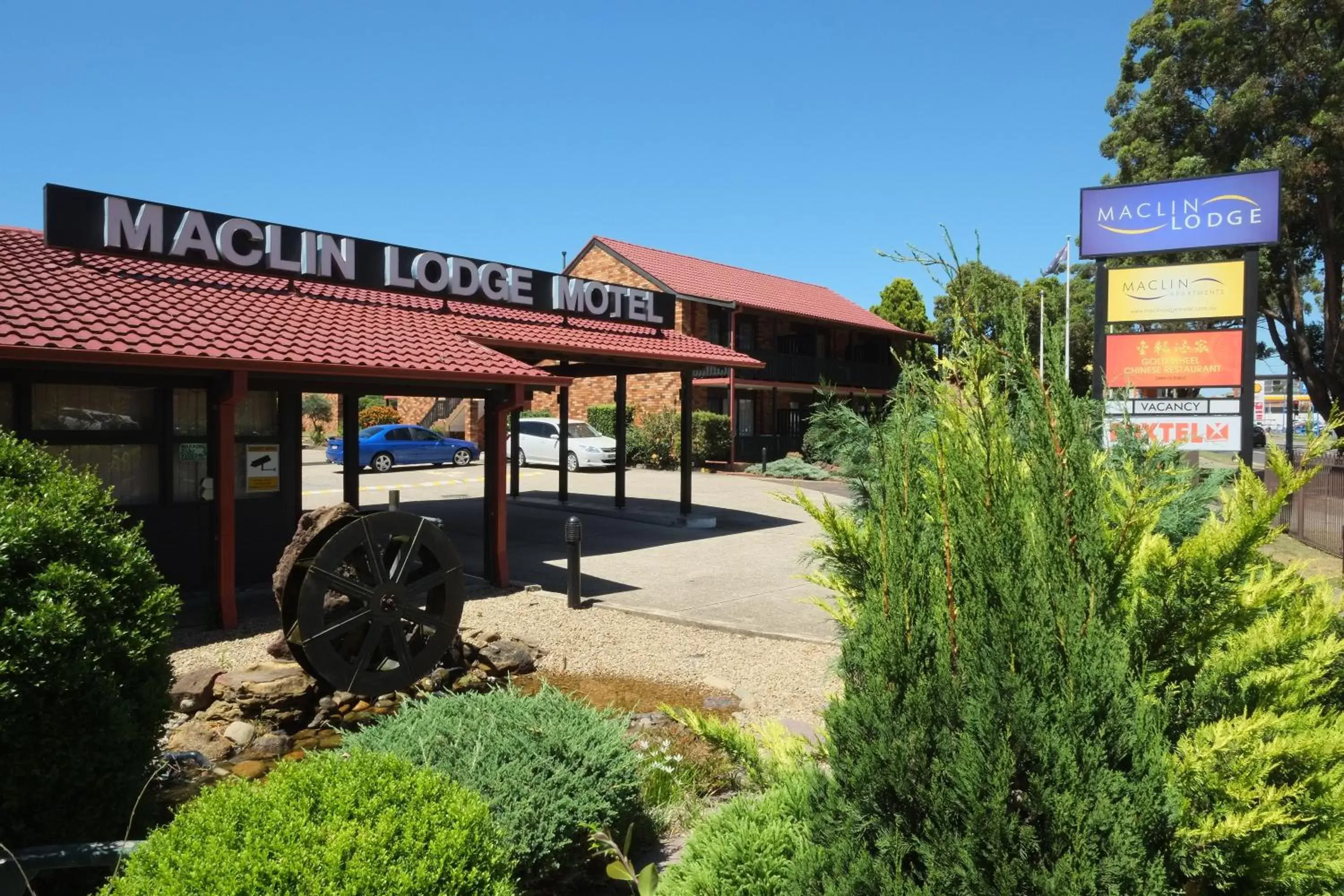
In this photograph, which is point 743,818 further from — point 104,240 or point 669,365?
point 669,365

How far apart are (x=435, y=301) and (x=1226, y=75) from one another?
82.0ft

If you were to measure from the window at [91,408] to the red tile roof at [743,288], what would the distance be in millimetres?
20684

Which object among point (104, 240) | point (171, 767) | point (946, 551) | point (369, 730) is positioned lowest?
point (171, 767)

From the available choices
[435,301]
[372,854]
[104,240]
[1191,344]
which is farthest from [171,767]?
[1191,344]

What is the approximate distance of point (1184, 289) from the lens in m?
14.6

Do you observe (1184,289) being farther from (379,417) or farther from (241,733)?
(379,417)

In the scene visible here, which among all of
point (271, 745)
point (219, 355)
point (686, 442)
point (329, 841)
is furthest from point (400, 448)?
point (329, 841)

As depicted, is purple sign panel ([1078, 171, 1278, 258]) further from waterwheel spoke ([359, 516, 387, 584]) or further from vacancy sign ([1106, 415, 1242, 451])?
waterwheel spoke ([359, 516, 387, 584])

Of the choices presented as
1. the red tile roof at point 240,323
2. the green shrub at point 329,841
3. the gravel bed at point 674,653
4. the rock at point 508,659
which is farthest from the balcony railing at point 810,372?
the green shrub at point 329,841

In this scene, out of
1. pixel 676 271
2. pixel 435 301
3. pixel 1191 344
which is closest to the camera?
pixel 1191 344

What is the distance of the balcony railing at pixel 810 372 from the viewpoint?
31422 mm

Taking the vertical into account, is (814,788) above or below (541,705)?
above

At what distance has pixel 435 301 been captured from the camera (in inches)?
619

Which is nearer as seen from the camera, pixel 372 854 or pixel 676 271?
pixel 372 854
